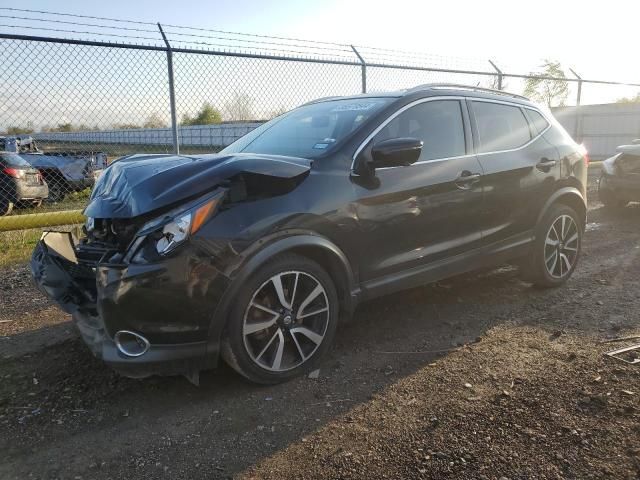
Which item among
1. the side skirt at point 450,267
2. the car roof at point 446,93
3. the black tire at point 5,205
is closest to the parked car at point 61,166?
the black tire at point 5,205

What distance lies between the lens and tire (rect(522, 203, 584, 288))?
4797 millimetres

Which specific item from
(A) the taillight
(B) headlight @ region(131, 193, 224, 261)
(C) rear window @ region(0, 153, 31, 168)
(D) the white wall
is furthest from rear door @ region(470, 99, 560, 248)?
(D) the white wall

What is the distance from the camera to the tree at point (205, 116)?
752 centimetres

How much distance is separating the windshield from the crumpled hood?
302 mm

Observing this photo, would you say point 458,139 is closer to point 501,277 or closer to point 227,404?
point 501,277

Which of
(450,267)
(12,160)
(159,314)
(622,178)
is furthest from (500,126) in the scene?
(12,160)

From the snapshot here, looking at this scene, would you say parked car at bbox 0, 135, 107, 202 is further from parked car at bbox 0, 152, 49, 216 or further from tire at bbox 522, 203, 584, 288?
tire at bbox 522, 203, 584, 288

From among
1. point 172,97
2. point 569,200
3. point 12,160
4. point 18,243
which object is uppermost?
point 172,97

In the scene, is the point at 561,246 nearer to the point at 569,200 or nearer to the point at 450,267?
the point at 569,200

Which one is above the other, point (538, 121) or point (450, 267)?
point (538, 121)

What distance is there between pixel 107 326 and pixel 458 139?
290cm

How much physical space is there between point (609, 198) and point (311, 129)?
7178mm

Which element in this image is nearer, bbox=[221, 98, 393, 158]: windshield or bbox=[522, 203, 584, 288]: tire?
bbox=[221, 98, 393, 158]: windshield

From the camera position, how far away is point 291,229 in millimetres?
3094
